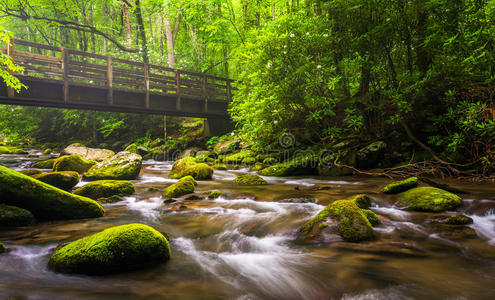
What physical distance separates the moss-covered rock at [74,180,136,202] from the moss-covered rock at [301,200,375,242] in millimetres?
4549

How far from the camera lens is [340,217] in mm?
3465

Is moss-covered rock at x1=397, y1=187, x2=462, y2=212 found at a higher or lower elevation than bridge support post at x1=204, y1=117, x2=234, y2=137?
lower

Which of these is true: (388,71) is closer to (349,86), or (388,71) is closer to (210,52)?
(349,86)

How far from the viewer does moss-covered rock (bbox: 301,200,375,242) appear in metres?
3.28

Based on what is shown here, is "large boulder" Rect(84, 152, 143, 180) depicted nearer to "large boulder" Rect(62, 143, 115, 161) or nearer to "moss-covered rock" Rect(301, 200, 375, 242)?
"large boulder" Rect(62, 143, 115, 161)

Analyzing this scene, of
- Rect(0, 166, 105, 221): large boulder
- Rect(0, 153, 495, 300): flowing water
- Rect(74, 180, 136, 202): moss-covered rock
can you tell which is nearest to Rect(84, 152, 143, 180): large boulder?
Rect(74, 180, 136, 202): moss-covered rock

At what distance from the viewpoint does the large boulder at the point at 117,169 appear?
8.03 metres

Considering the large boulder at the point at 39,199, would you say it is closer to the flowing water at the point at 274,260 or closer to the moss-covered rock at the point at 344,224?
the flowing water at the point at 274,260

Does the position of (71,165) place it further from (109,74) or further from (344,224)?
(344,224)

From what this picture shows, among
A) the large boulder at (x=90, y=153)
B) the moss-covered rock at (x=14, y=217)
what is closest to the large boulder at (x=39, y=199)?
the moss-covered rock at (x=14, y=217)

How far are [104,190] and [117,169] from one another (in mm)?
2738

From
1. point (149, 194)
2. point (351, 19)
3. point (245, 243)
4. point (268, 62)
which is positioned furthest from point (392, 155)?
point (149, 194)

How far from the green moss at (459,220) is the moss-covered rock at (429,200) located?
1.41 ft

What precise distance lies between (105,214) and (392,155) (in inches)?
324
